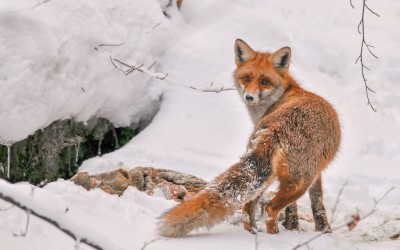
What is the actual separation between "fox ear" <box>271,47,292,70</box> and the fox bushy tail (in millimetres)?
1645

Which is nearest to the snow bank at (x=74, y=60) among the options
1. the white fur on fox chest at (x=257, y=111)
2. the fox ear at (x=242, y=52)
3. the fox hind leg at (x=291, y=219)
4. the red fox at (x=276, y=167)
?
the fox ear at (x=242, y=52)

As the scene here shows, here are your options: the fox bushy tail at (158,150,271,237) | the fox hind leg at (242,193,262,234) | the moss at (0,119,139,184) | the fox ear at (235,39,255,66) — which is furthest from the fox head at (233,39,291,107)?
the moss at (0,119,139,184)

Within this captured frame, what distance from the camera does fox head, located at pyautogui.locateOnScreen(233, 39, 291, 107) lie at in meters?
5.90

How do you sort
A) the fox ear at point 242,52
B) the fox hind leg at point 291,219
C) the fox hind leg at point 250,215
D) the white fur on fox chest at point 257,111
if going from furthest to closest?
the fox ear at point 242,52 → the white fur on fox chest at point 257,111 → the fox hind leg at point 291,219 → the fox hind leg at point 250,215

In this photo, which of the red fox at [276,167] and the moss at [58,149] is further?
the moss at [58,149]

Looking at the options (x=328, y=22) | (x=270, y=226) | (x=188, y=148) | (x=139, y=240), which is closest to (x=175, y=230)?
(x=139, y=240)

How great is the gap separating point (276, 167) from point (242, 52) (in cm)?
191

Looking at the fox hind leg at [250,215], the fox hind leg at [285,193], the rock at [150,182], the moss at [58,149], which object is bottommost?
the moss at [58,149]

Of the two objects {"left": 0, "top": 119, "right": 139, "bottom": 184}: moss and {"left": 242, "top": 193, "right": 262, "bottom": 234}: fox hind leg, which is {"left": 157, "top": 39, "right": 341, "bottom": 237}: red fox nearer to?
{"left": 242, "top": 193, "right": 262, "bottom": 234}: fox hind leg

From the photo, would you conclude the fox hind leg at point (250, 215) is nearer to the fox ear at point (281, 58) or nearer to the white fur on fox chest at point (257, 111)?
the white fur on fox chest at point (257, 111)

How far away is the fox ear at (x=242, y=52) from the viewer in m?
6.27

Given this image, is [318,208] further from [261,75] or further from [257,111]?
[261,75]

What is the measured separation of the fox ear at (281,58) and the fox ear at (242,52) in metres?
0.26

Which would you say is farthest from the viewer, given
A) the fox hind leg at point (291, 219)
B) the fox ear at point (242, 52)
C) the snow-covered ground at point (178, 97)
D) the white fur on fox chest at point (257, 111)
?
the fox ear at point (242, 52)
